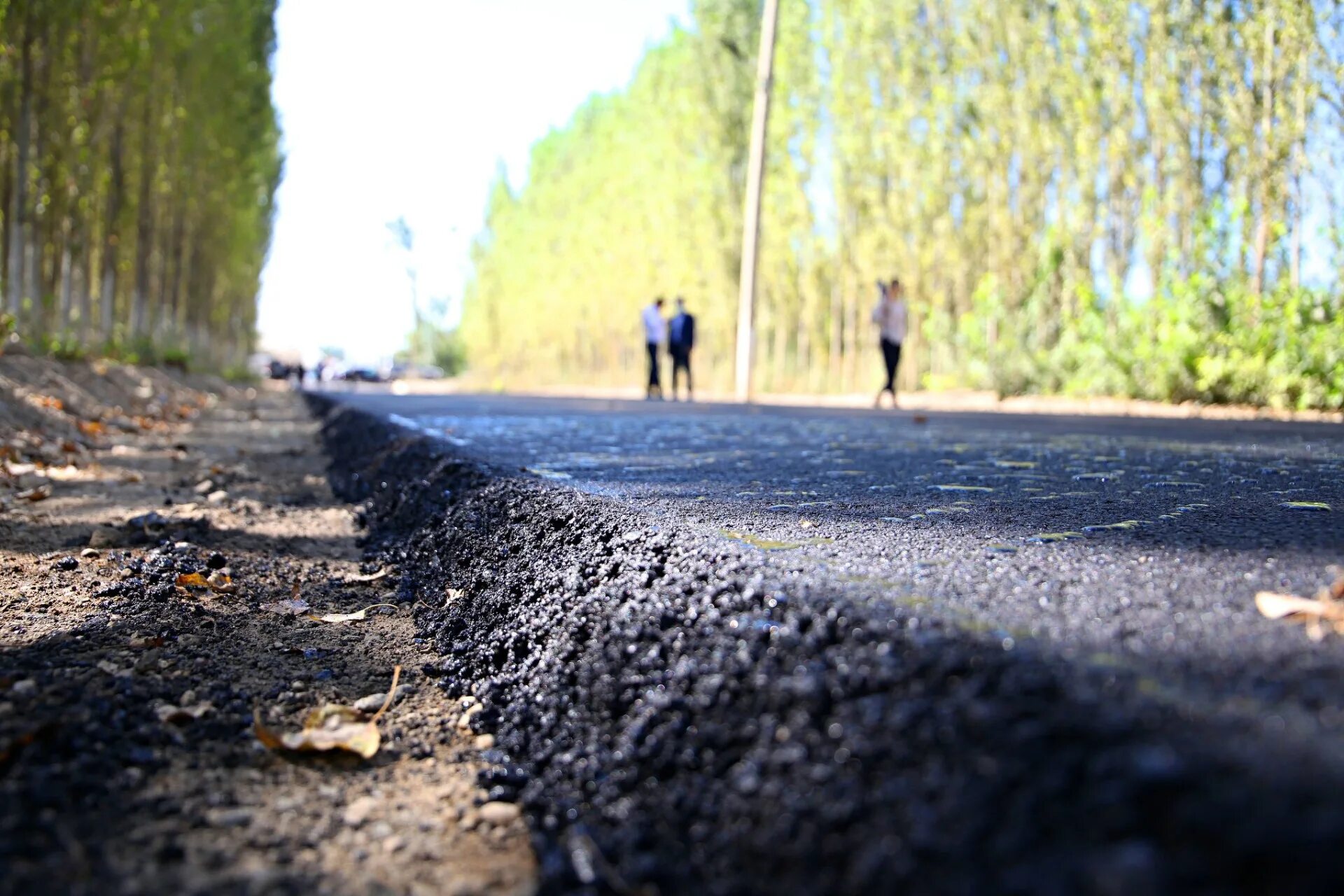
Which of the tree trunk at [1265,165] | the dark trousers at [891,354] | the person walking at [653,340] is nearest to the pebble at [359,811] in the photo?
the tree trunk at [1265,165]

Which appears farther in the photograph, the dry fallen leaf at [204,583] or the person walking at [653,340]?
the person walking at [653,340]

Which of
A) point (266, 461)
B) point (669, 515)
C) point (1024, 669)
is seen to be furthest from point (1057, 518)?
point (266, 461)

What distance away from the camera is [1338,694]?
916mm

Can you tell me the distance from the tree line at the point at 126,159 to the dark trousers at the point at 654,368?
26.3 feet

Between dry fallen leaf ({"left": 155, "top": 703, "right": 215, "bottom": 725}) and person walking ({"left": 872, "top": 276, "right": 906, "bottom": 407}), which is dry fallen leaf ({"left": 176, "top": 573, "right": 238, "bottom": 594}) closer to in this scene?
dry fallen leaf ({"left": 155, "top": 703, "right": 215, "bottom": 725})

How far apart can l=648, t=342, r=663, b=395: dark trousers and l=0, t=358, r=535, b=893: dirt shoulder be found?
45.2 feet

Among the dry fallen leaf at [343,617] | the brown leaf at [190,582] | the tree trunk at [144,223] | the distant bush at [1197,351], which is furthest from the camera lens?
the tree trunk at [144,223]

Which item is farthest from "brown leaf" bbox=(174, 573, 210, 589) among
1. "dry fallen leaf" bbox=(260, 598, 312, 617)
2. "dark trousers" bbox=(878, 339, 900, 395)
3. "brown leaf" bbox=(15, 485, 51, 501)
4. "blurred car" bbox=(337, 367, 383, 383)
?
"blurred car" bbox=(337, 367, 383, 383)

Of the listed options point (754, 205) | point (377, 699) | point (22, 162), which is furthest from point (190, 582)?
point (754, 205)

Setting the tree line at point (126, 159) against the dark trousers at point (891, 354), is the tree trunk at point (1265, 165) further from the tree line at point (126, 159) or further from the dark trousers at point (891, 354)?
the tree line at point (126, 159)

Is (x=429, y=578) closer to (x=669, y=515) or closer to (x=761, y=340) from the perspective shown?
(x=669, y=515)

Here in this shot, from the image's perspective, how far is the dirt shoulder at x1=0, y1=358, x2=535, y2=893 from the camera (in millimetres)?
1292

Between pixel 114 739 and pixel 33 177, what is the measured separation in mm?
15335

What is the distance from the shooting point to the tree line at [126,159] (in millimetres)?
13039
